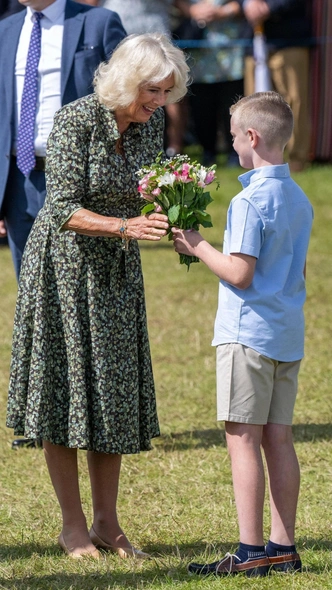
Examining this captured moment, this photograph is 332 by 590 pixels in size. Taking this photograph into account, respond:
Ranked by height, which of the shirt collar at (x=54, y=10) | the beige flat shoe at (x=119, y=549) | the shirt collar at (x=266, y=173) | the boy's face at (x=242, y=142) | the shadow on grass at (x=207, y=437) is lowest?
the beige flat shoe at (x=119, y=549)

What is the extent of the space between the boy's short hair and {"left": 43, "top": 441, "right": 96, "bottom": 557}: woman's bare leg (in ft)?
4.59

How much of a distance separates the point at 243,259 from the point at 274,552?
3.52 ft

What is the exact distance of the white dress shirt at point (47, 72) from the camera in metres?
4.96

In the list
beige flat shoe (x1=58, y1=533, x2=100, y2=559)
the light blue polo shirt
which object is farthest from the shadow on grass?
the light blue polo shirt

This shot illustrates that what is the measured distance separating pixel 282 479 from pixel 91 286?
0.97 m

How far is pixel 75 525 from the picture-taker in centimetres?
398

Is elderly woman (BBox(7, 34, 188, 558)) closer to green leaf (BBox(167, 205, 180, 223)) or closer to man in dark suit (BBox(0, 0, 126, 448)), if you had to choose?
green leaf (BBox(167, 205, 180, 223))

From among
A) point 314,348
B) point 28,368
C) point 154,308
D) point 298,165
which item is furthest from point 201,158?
point 28,368

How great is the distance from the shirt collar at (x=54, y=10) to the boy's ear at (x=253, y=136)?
6.09 feet

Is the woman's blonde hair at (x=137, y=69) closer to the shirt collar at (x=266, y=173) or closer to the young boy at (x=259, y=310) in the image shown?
→ the young boy at (x=259, y=310)

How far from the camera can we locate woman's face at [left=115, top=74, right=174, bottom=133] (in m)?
3.72

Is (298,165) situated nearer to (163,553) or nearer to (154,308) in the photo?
(154,308)

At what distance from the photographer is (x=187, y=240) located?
3545 millimetres

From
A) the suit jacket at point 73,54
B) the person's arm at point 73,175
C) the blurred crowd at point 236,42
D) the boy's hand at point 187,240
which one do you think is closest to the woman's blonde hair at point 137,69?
the person's arm at point 73,175
